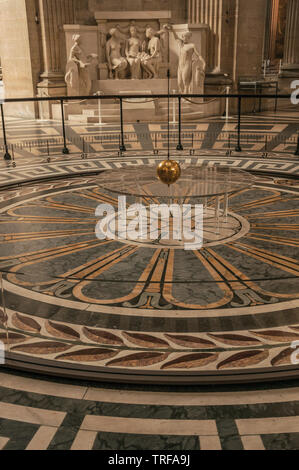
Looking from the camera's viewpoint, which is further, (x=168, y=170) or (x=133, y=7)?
(x=133, y=7)

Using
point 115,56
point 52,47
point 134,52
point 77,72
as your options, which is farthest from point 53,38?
point 134,52

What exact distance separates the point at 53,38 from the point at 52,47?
283mm

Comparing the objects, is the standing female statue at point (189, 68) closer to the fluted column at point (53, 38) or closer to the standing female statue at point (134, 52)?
the standing female statue at point (134, 52)

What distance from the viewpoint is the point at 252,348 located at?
10.3 ft

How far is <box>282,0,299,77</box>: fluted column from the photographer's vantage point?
18219 mm

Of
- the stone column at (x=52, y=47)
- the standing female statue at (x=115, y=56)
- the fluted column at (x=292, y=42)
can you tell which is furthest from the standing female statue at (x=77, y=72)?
the fluted column at (x=292, y=42)

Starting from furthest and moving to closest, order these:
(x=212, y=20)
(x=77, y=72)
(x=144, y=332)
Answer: (x=212, y=20) → (x=77, y=72) → (x=144, y=332)

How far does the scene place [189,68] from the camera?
49.8 feet

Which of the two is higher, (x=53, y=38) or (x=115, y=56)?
(x=53, y=38)

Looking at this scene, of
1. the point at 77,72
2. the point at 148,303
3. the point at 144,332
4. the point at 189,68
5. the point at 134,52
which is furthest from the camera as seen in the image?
the point at 134,52

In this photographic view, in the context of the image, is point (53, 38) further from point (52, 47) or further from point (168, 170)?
point (168, 170)

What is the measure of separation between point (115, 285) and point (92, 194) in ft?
10.7

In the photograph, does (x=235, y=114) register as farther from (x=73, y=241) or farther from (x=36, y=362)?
(x=36, y=362)

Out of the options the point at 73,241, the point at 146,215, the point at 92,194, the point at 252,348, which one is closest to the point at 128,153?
the point at 92,194
